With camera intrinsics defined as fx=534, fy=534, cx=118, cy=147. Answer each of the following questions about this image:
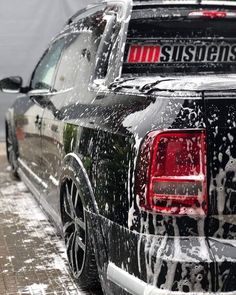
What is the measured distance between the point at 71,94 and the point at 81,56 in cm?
30

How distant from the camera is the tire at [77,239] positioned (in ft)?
10.8

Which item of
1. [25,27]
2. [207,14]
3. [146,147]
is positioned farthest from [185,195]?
[25,27]

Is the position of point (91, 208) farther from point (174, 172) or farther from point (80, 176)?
point (174, 172)

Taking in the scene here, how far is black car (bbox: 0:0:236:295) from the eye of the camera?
7.79 ft

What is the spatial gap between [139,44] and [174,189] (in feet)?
5.05

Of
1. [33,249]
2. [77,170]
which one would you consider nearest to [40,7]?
[33,249]

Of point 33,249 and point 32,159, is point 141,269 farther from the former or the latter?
point 32,159

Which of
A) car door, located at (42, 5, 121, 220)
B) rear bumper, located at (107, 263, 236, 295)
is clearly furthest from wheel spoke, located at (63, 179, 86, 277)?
rear bumper, located at (107, 263, 236, 295)

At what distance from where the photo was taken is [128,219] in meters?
2.58

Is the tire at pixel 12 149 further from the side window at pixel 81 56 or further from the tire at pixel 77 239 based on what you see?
the tire at pixel 77 239

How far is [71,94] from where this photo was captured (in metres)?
3.83

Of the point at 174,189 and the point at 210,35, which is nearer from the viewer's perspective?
the point at 174,189

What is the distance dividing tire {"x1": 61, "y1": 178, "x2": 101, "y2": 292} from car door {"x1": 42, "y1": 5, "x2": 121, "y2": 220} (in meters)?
0.25

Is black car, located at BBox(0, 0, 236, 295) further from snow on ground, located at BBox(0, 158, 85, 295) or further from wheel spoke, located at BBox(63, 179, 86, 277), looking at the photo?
snow on ground, located at BBox(0, 158, 85, 295)
